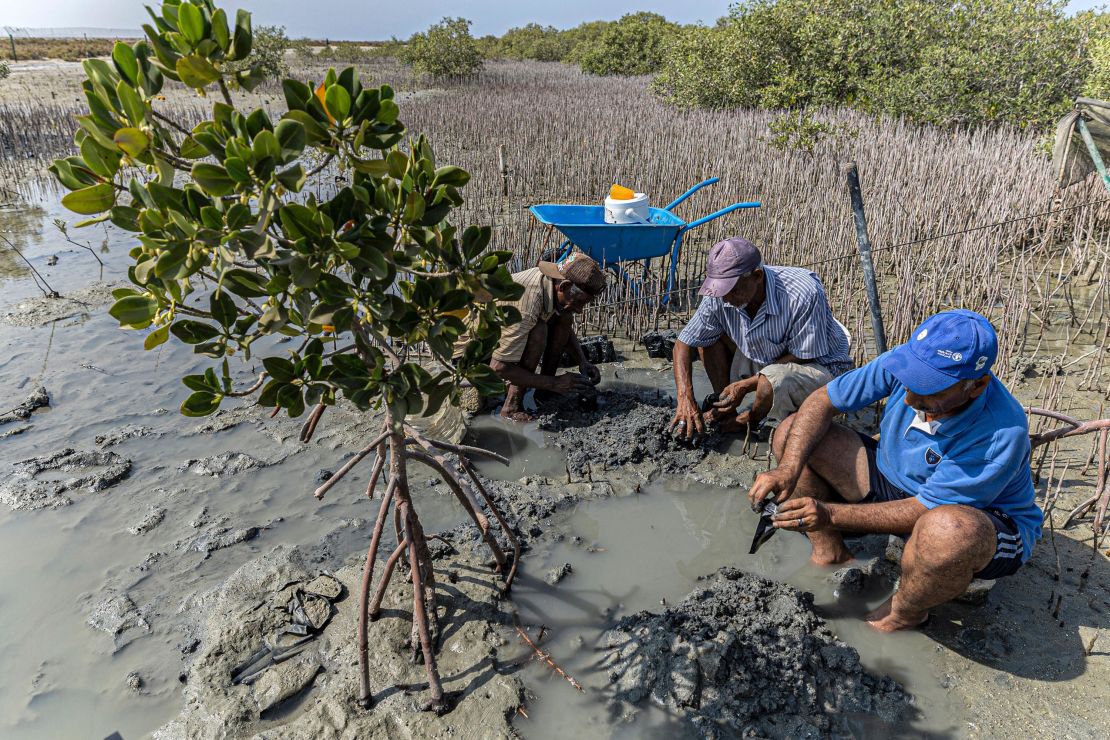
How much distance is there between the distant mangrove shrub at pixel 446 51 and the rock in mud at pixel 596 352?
59.7 ft

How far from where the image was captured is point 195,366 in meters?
4.53

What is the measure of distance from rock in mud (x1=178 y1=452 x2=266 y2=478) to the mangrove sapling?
188 centimetres

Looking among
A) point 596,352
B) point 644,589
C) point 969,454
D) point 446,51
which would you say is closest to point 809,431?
point 969,454

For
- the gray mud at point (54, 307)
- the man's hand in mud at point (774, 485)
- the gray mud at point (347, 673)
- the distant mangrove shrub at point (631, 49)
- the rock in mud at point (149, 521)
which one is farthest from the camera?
the distant mangrove shrub at point (631, 49)

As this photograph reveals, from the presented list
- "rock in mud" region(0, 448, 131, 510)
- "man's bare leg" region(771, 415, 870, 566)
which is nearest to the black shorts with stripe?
"man's bare leg" region(771, 415, 870, 566)

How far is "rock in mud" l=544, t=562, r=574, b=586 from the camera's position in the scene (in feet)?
8.77

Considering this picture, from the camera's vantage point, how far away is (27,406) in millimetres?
3902

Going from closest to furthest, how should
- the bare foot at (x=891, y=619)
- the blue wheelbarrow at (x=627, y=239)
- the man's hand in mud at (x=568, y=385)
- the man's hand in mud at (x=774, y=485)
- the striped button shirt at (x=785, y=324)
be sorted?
the bare foot at (x=891, y=619) < the man's hand in mud at (x=774, y=485) < the striped button shirt at (x=785, y=324) < the man's hand in mud at (x=568, y=385) < the blue wheelbarrow at (x=627, y=239)

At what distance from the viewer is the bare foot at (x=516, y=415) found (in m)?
3.83

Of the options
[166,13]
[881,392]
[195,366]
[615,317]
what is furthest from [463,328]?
[195,366]

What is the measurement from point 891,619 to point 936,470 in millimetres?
592

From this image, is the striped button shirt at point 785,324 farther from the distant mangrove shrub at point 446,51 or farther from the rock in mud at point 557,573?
the distant mangrove shrub at point 446,51

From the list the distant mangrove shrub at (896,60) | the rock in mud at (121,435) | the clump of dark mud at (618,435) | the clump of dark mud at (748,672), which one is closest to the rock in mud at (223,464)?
the rock in mud at (121,435)

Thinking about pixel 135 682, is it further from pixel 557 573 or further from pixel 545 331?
pixel 545 331
